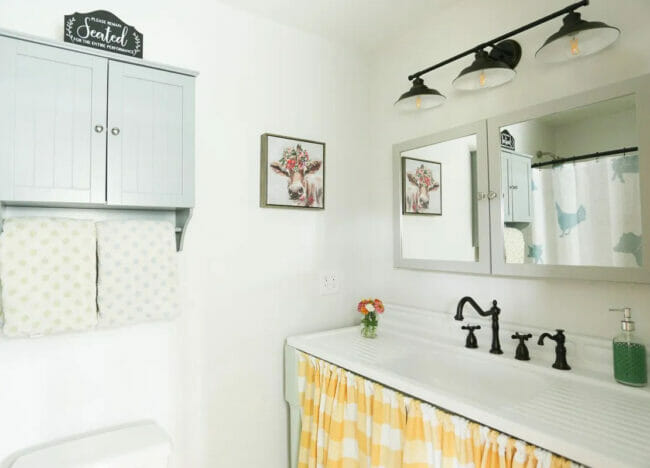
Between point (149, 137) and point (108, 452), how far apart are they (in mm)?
1118

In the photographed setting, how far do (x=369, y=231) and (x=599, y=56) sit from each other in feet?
4.35

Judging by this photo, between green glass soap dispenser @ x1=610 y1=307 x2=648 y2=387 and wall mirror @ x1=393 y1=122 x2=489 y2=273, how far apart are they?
0.53 m

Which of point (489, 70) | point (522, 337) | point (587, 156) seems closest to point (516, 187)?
point (587, 156)

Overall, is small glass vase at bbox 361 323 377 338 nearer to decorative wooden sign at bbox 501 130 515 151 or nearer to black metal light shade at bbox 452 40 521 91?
decorative wooden sign at bbox 501 130 515 151

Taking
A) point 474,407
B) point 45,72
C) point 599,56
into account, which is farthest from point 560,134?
point 45,72

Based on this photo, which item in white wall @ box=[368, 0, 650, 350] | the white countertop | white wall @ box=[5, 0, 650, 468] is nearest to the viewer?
the white countertop

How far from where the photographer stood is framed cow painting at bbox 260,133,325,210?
6.41 ft

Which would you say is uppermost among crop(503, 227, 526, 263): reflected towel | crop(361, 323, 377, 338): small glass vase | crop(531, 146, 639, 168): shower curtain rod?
crop(531, 146, 639, 168): shower curtain rod

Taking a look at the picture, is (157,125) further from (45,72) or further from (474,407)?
(474,407)

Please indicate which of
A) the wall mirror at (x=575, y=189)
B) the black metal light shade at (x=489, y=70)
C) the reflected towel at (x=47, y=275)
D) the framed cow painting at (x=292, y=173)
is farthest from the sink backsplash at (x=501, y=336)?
the reflected towel at (x=47, y=275)

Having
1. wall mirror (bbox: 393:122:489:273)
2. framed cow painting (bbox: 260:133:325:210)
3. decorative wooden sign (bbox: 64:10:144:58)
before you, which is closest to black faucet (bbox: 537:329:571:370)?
wall mirror (bbox: 393:122:489:273)

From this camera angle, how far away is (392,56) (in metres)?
2.25

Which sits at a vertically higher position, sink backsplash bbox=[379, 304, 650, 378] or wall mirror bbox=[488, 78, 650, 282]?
wall mirror bbox=[488, 78, 650, 282]

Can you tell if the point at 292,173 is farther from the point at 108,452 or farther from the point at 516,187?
the point at 108,452
